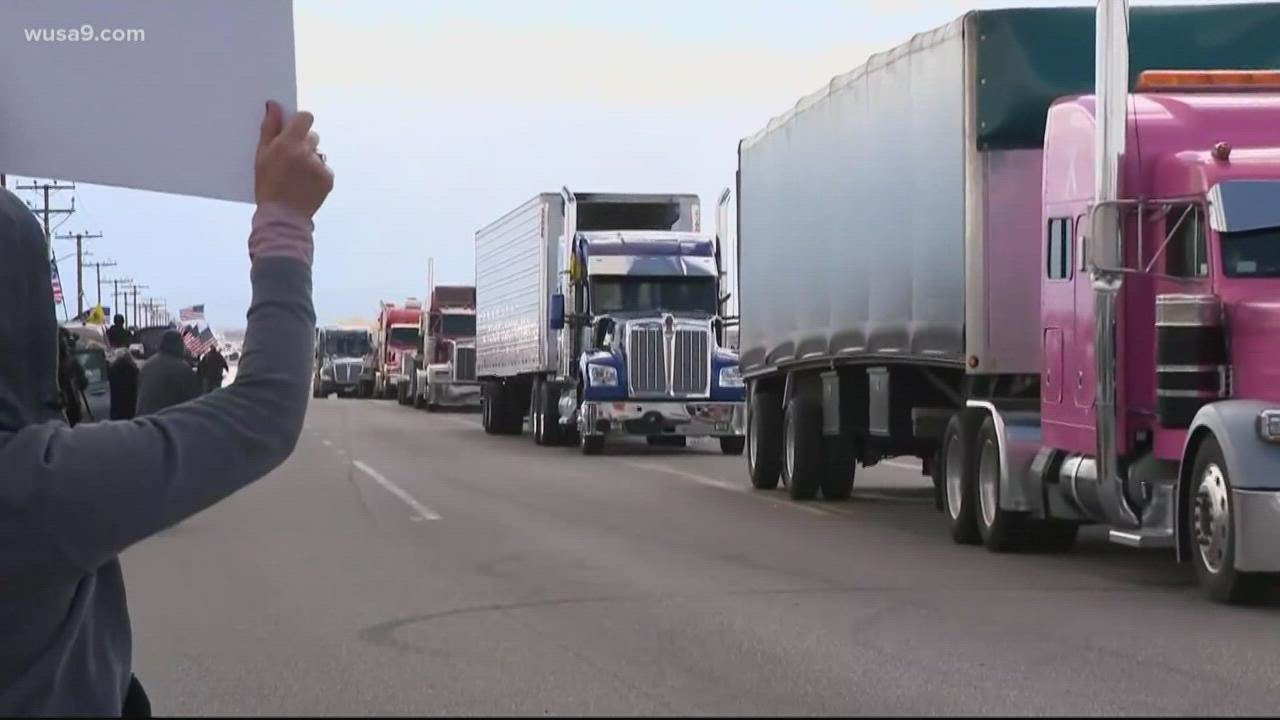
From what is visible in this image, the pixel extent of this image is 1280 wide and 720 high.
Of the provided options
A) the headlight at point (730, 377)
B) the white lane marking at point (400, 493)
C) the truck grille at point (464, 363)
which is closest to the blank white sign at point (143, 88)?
the white lane marking at point (400, 493)

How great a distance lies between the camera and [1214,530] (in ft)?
41.0

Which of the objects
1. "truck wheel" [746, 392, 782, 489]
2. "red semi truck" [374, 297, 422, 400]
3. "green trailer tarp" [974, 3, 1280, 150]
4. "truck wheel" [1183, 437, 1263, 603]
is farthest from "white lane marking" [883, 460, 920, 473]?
"red semi truck" [374, 297, 422, 400]

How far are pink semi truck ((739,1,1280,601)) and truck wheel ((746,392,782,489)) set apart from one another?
95cm

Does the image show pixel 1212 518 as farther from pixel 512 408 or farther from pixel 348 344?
pixel 348 344

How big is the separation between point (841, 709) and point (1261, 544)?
4316 mm

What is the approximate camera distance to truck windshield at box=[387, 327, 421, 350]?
244 feet

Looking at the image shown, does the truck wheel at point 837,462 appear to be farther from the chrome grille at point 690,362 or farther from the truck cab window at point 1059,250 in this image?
the chrome grille at point 690,362

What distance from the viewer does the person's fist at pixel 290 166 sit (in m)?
2.56

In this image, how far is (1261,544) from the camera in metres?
11.9

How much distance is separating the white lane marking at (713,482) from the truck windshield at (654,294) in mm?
3368

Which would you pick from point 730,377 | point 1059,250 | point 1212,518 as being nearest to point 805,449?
point 1059,250

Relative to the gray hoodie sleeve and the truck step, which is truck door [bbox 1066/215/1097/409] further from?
the gray hoodie sleeve

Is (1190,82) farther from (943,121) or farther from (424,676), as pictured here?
(424,676)

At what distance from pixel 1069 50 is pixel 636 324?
16990 millimetres
